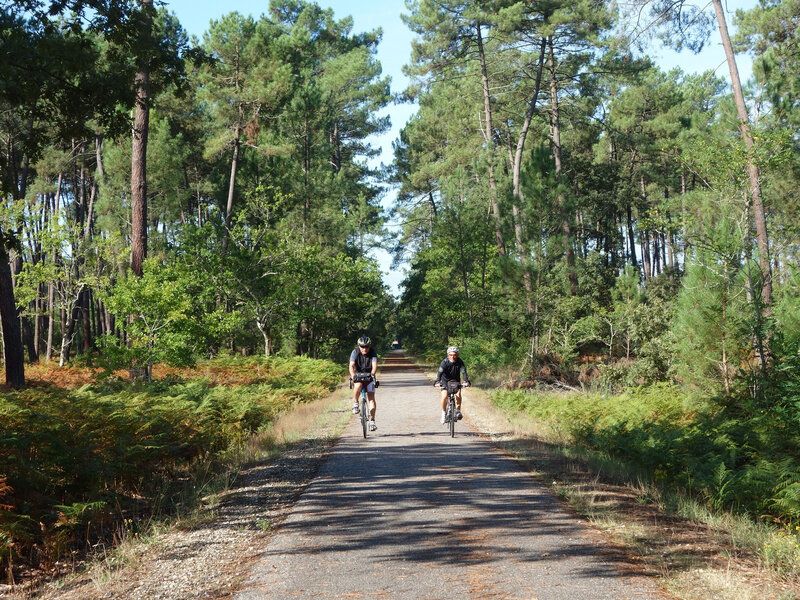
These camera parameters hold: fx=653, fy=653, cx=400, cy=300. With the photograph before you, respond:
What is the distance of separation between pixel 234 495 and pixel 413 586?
4029 mm

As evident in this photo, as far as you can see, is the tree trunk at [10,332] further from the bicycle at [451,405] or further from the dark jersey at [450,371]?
the bicycle at [451,405]

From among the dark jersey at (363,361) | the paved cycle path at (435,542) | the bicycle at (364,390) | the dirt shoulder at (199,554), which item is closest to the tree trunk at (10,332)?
the dark jersey at (363,361)

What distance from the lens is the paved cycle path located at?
4.75 metres

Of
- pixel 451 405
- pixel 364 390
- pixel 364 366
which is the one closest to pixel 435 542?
pixel 451 405

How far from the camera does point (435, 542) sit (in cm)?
585

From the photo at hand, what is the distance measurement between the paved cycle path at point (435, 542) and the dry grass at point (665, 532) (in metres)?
0.29

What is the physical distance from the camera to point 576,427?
44.9 ft

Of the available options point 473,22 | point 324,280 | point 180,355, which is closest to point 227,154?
point 324,280

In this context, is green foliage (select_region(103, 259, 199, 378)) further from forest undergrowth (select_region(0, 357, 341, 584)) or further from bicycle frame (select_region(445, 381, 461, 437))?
bicycle frame (select_region(445, 381, 461, 437))

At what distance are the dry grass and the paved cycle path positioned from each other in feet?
0.94

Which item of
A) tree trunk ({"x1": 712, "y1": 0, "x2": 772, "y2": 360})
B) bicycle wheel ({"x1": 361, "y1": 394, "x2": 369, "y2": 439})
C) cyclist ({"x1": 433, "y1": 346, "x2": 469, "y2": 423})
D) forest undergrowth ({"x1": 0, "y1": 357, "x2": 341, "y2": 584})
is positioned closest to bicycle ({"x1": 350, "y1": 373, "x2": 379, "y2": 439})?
bicycle wheel ({"x1": 361, "y1": 394, "x2": 369, "y2": 439})

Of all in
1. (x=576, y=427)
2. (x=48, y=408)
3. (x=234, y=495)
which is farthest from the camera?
(x=576, y=427)

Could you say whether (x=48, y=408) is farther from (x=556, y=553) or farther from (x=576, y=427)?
(x=576, y=427)

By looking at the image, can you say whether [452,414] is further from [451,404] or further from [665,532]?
[665,532]
